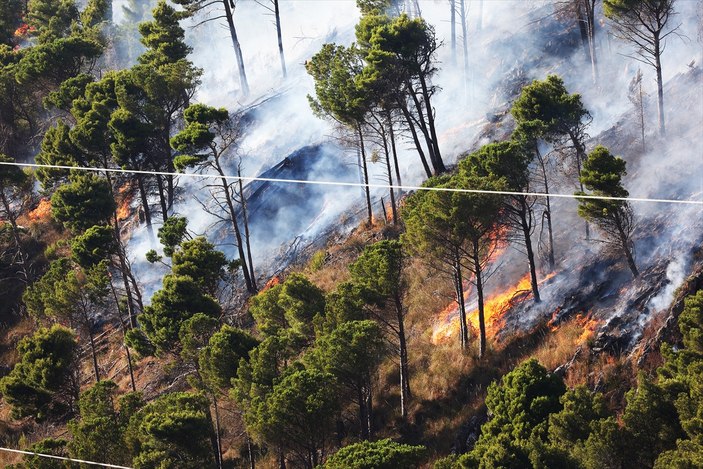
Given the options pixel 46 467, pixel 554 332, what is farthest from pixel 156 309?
pixel 554 332

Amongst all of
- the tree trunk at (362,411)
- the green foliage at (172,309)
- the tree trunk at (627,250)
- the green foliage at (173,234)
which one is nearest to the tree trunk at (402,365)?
the tree trunk at (362,411)

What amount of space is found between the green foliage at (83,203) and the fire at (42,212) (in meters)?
17.0

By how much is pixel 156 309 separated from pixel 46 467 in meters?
7.54

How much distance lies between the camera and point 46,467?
25156mm

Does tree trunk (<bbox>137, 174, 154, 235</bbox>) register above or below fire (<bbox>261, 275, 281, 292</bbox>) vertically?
above

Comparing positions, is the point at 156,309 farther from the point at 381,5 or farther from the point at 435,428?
the point at 381,5

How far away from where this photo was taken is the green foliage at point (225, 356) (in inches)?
1032

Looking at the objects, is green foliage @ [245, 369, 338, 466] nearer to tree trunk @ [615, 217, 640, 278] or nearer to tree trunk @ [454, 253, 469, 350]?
tree trunk @ [454, 253, 469, 350]

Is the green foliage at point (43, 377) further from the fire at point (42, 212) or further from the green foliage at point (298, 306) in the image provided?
the fire at point (42, 212)

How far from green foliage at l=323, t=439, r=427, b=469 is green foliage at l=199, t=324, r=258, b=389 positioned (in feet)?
23.9

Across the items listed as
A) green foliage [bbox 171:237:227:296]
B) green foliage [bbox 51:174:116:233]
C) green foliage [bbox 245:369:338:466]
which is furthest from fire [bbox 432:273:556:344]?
green foliage [bbox 51:174:116:233]

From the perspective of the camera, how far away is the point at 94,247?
35.1 metres

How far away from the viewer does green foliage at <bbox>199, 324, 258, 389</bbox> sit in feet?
86.0

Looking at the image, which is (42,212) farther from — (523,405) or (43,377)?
(523,405)
